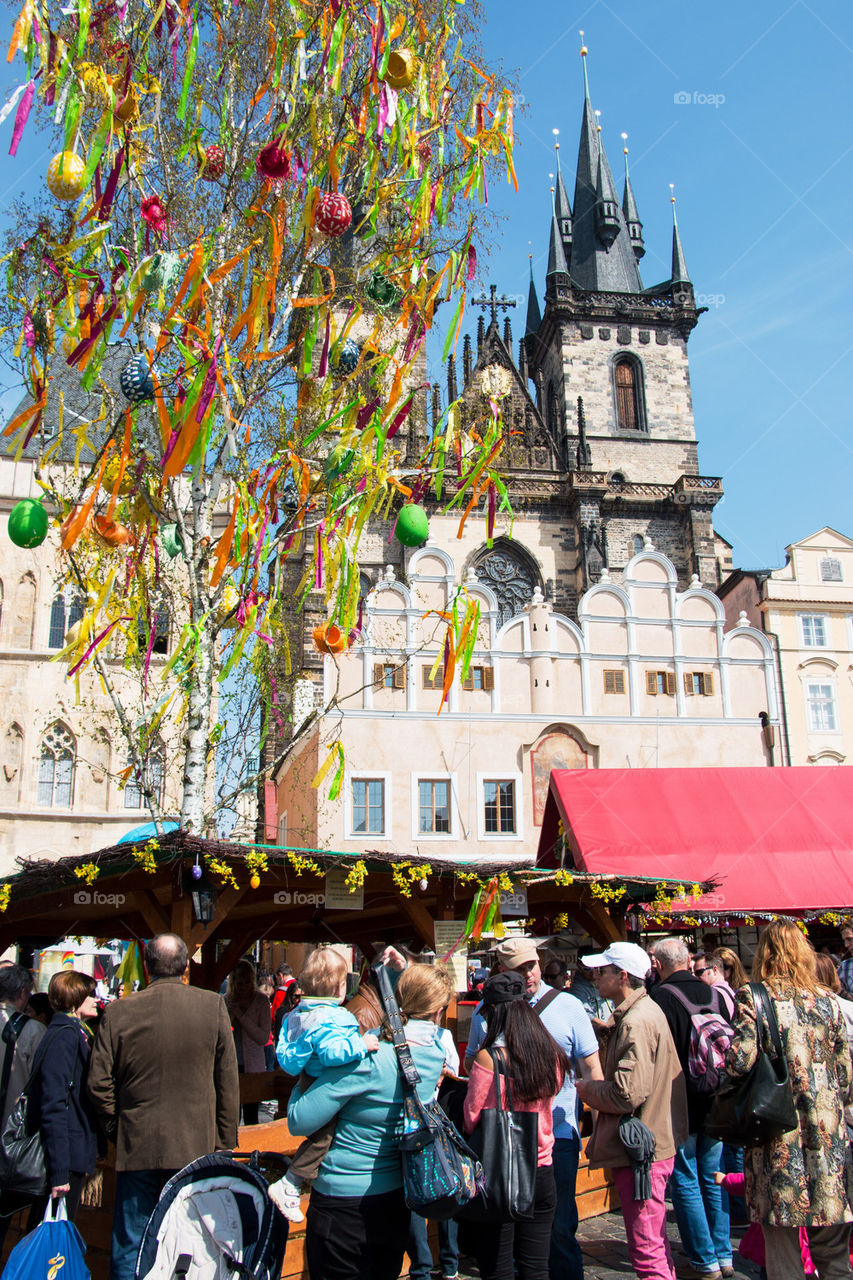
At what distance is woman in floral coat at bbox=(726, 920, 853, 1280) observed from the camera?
383 cm

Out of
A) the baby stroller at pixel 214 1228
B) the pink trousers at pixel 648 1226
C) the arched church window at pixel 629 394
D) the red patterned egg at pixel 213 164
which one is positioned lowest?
the pink trousers at pixel 648 1226

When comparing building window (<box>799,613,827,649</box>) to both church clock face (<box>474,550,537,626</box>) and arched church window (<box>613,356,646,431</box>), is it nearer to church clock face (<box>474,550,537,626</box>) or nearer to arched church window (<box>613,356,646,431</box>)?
church clock face (<box>474,550,537,626</box>)

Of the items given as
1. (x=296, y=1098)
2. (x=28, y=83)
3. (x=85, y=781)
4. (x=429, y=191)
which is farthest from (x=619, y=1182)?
(x=85, y=781)

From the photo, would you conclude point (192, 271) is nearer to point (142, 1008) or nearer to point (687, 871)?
point (142, 1008)

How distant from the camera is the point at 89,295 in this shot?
979 centimetres

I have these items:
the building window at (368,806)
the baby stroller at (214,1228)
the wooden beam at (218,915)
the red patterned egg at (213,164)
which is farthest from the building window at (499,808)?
the baby stroller at (214,1228)

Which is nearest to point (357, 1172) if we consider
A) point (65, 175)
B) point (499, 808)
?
point (65, 175)

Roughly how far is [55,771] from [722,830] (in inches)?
606

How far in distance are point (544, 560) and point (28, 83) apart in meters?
30.4

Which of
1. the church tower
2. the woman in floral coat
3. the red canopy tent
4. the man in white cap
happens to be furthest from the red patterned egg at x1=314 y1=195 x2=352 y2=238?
the church tower

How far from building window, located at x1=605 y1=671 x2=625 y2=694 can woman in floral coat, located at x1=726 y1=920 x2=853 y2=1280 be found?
17.6 m

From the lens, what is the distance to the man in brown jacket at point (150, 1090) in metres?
4.10

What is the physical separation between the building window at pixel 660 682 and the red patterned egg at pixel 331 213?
1456 centimetres

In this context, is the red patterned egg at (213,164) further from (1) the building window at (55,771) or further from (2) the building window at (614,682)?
(1) the building window at (55,771)
